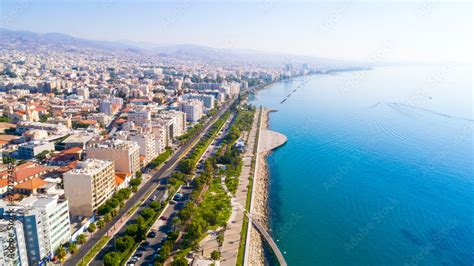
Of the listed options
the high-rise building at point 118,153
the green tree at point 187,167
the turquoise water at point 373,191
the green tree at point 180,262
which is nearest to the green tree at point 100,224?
the green tree at point 180,262

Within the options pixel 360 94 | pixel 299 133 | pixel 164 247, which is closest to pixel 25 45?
pixel 360 94

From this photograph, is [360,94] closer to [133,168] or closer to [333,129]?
[333,129]

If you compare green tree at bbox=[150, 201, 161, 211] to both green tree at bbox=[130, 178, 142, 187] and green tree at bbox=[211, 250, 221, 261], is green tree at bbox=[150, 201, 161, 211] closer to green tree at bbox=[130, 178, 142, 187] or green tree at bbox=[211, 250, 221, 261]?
green tree at bbox=[130, 178, 142, 187]

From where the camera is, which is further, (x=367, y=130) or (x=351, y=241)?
(x=367, y=130)

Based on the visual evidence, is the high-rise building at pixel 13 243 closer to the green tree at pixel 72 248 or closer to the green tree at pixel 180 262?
the green tree at pixel 72 248

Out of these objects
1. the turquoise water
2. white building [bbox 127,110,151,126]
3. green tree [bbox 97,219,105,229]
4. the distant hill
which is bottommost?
the turquoise water

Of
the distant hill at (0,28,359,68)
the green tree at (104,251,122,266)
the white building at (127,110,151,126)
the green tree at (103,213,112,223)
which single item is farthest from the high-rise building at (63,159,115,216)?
the distant hill at (0,28,359,68)
